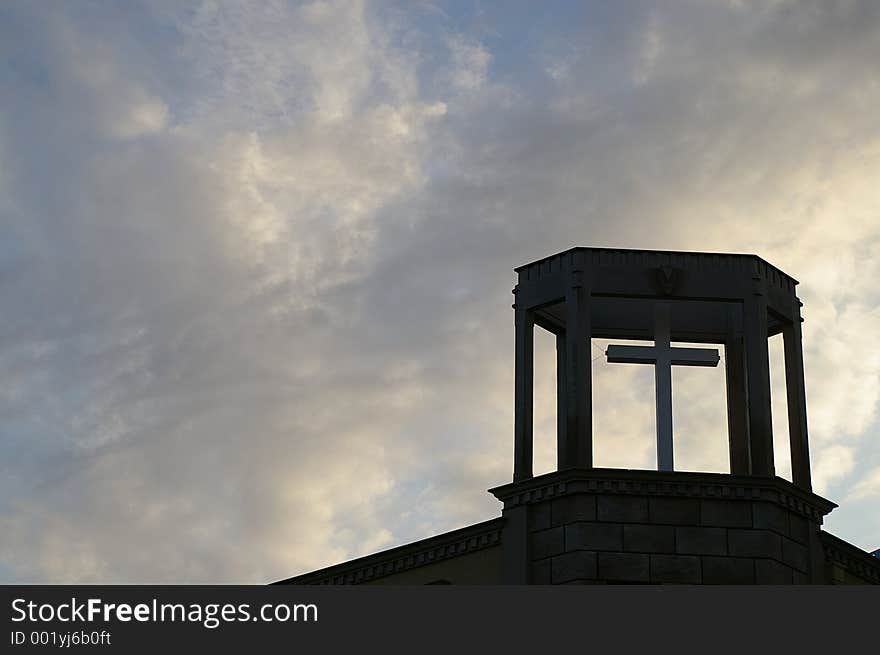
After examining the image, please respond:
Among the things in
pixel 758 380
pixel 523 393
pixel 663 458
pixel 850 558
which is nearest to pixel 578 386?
pixel 523 393

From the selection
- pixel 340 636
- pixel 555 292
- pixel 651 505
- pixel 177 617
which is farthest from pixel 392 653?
pixel 555 292

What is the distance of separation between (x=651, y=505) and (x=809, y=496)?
447 centimetres

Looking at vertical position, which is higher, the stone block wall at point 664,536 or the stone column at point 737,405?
the stone column at point 737,405

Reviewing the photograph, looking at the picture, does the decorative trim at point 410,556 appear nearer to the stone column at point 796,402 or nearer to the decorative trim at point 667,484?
the decorative trim at point 667,484

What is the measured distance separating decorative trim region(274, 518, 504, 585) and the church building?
4 cm

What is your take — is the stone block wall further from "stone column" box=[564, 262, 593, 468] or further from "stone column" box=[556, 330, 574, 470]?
"stone column" box=[564, 262, 593, 468]

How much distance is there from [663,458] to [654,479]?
1612 millimetres

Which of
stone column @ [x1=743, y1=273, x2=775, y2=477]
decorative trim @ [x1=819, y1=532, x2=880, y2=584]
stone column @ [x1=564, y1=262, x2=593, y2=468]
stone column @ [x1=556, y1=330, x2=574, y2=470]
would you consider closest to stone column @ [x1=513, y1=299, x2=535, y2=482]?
stone column @ [x1=556, y1=330, x2=574, y2=470]

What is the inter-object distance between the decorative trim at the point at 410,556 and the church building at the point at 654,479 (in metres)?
0.04

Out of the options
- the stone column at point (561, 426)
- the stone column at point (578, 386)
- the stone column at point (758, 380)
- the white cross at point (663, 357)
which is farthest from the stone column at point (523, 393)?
the stone column at point (758, 380)

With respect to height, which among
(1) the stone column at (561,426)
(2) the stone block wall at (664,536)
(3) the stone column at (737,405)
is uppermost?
(3) the stone column at (737,405)

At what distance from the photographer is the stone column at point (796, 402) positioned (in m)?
39.5

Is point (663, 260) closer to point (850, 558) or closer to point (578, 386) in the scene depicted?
point (578, 386)

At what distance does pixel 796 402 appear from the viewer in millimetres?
40500
